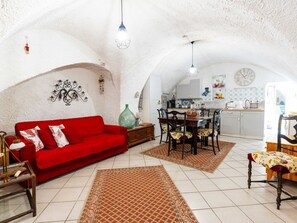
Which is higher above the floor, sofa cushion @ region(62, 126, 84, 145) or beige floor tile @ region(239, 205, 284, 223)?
sofa cushion @ region(62, 126, 84, 145)

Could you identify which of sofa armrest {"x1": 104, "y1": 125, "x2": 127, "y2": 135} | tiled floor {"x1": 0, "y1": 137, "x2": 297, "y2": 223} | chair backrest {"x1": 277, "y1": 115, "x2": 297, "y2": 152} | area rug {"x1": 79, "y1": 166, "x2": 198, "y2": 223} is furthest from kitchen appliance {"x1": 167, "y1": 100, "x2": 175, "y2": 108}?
chair backrest {"x1": 277, "y1": 115, "x2": 297, "y2": 152}

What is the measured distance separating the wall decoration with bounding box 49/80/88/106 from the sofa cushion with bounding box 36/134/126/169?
4.17ft

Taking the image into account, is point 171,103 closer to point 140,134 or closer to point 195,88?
point 195,88

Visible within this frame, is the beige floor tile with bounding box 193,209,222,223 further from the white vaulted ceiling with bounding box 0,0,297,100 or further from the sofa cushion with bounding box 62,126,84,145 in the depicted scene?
the sofa cushion with bounding box 62,126,84,145

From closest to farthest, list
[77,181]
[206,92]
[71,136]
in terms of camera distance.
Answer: [77,181], [71,136], [206,92]

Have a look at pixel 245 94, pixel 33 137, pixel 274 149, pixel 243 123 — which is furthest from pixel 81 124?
pixel 245 94

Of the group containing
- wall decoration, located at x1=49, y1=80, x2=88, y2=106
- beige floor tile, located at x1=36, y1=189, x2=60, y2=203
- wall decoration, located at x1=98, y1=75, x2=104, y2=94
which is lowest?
beige floor tile, located at x1=36, y1=189, x2=60, y2=203

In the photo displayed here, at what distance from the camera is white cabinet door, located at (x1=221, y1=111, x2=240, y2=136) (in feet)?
17.5

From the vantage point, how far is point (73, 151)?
2736 millimetres

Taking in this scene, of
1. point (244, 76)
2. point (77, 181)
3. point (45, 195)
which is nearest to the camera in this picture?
point (45, 195)

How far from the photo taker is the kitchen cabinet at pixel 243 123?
16.3ft

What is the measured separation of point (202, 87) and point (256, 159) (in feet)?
15.8

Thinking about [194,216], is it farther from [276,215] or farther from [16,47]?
[16,47]

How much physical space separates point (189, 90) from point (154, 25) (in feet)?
13.5
